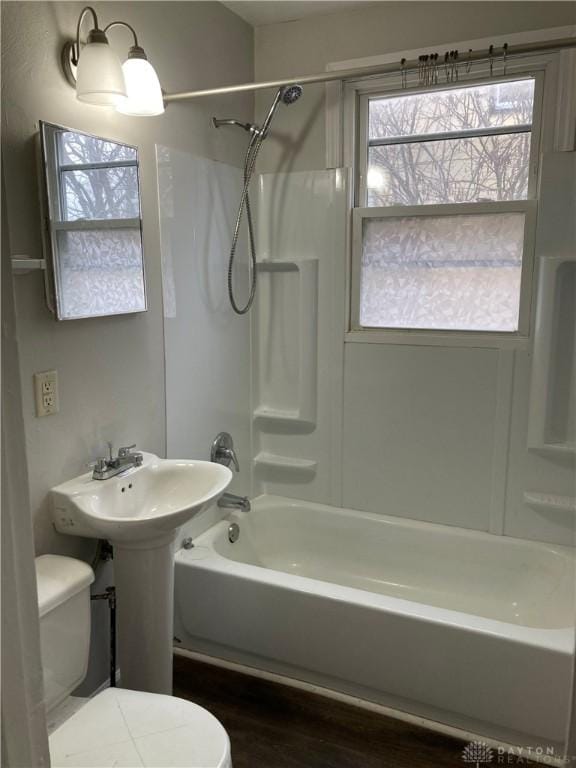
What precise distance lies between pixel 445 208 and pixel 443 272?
0.27 m

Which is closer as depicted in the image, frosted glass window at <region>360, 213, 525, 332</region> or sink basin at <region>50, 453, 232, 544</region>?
sink basin at <region>50, 453, 232, 544</region>

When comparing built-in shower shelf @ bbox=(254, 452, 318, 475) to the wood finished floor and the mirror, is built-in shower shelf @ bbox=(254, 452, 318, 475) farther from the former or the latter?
the mirror

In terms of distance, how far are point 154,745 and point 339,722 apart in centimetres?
88

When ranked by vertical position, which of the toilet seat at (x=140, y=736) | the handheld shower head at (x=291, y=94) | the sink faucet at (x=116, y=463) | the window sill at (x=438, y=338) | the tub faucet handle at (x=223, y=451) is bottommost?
the toilet seat at (x=140, y=736)

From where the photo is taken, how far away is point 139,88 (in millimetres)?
1812

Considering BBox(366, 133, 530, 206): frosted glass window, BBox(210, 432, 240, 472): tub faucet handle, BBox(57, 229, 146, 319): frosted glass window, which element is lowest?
BBox(210, 432, 240, 472): tub faucet handle

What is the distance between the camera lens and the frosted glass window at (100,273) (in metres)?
1.79

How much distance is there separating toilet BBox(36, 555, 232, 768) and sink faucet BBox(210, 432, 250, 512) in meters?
0.97

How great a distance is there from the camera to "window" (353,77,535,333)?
245 centimetres

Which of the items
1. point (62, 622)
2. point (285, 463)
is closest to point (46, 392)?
point (62, 622)

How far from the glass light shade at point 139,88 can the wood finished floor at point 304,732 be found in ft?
6.61

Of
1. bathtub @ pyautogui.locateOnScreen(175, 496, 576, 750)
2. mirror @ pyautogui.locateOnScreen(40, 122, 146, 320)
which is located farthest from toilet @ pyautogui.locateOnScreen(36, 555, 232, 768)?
mirror @ pyautogui.locateOnScreen(40, 122, 146, 320)

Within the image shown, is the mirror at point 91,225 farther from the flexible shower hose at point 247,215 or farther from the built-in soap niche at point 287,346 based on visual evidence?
the built-in soap niche at point 287,346

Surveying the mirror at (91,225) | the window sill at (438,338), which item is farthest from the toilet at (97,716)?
the window sill at (438,338)
